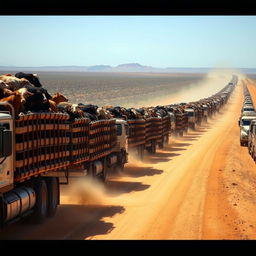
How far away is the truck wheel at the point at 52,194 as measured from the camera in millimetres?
15258

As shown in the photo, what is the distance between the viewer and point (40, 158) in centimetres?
1438

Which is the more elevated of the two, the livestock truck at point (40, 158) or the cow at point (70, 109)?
the cow at point (70, 109)

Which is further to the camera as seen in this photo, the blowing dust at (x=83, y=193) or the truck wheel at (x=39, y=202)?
the blowing dust at (x=83, y=193)

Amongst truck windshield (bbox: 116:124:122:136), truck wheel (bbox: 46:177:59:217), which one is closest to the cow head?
truck wheel (bbox: 46:177:59:217)

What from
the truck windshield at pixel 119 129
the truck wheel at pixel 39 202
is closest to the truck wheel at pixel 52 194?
the truck wheel at pixel 39 202

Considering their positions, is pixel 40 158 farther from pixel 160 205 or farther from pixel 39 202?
pixel 160 205

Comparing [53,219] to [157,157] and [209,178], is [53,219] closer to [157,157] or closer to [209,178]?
[209,178]

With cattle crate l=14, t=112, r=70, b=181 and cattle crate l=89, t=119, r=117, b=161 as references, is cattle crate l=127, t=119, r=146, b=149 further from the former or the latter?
cattle crate l=14, t=112, r=70, b=181

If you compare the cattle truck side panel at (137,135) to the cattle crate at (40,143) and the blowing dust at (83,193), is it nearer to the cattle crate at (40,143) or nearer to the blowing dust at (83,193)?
the blowing dust at (83,193)

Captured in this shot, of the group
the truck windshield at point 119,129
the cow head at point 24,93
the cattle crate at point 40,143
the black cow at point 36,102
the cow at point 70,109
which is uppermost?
the cow head at point 24,93

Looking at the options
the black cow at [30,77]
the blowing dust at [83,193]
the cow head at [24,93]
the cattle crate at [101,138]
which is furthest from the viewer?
the cattle crate at [101,138]

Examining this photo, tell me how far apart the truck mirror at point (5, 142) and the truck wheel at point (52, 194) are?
376cm
